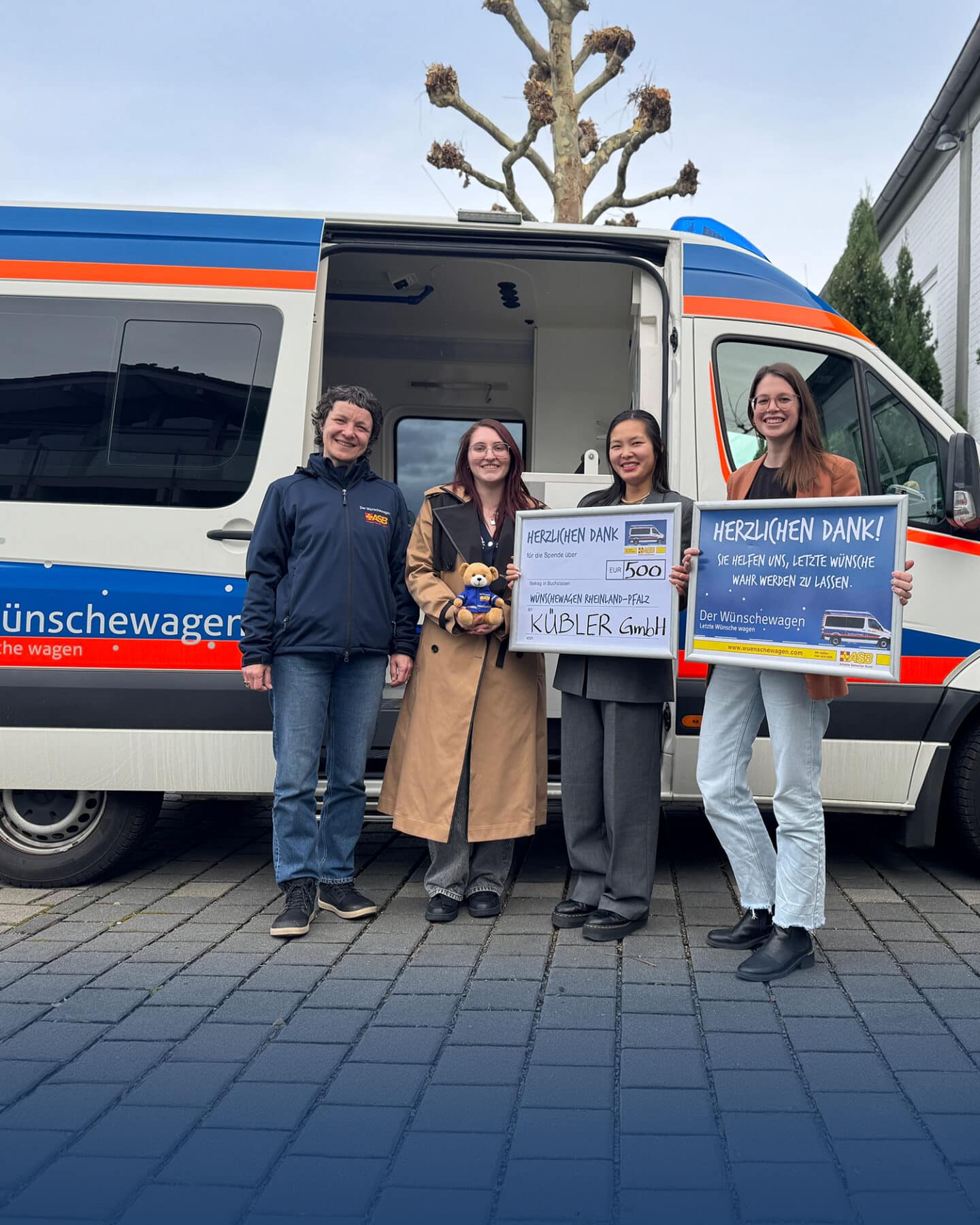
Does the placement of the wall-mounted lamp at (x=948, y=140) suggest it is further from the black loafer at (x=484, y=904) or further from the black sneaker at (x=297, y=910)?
the black sneaker at (x=297, y=910)

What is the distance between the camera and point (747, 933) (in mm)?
3859

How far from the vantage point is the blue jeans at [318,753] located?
398 cm

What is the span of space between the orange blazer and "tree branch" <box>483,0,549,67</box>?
33.9 ft

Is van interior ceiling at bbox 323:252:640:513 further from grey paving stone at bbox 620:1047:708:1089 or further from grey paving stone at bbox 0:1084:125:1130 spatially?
grey paving stone at bbox 0:1084:125:1130

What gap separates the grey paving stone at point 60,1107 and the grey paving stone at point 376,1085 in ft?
1.76

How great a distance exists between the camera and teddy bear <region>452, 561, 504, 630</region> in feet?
13.1

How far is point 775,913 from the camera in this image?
3.65 m

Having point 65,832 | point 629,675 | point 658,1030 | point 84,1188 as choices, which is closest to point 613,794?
point 629,675

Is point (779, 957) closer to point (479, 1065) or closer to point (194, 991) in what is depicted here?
point (479, 1065)

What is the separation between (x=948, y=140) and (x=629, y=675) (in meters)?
11.7

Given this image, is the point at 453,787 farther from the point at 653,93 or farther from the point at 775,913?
the point at 653,93

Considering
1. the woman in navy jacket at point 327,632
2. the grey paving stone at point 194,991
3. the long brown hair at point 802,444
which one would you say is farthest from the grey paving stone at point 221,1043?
the long brown hair at point 802,444

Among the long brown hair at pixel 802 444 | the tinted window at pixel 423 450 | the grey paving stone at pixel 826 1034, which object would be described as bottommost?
the grey paving stone at pixel 826 1034

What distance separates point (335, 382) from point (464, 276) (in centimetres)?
155
